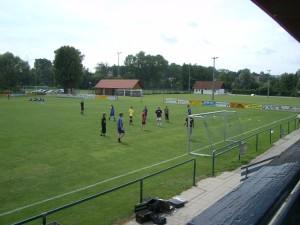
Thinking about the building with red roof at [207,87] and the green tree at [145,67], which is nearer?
the building with red roof at [207,87]

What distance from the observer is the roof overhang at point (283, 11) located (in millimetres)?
2268

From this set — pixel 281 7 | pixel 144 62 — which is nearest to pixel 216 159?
pixel 281 7

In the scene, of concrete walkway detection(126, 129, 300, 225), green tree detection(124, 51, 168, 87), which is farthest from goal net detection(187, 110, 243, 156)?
green tree detection(124, 51, 168, 87)

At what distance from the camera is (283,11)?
253cm

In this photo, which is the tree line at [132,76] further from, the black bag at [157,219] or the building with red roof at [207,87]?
the black bag at [157,219]

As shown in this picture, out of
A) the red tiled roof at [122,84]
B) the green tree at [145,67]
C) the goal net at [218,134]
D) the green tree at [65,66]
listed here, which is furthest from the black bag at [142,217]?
the green tree at [145,67]

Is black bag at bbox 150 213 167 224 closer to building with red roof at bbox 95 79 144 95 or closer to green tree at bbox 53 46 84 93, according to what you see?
building with red roof at bbox 95 79 144 95

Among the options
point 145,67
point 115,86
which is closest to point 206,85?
point 145,67

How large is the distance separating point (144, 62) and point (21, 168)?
12922 centimetres

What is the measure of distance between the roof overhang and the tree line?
313ft

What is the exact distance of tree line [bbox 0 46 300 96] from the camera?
3760 inches

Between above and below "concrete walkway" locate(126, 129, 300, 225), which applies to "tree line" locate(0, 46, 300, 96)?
above

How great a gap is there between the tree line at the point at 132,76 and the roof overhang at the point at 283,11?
9529 cm

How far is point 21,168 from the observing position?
14461 millimetres
